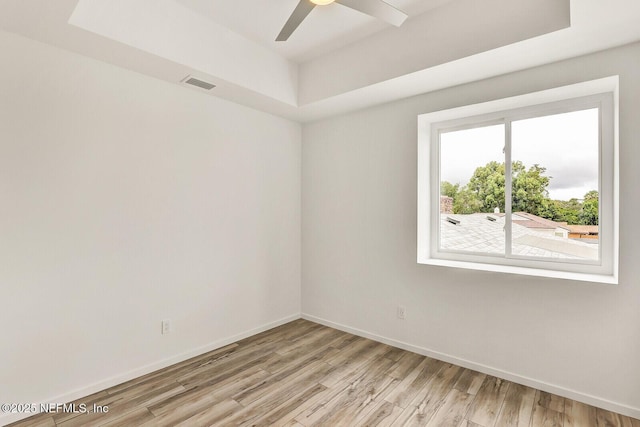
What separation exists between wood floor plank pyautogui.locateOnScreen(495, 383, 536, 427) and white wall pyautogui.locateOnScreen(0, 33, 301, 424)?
230cm

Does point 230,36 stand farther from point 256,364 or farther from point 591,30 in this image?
point 256,364

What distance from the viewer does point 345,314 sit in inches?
141

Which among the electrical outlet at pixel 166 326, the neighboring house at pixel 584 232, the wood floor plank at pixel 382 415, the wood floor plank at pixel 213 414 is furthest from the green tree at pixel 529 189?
the electrical outlet at pixel 166 326

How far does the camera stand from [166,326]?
8.99ft

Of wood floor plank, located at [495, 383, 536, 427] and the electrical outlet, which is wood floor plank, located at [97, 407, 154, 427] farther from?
wood floor plank, located at [495, 383, 536, 427]

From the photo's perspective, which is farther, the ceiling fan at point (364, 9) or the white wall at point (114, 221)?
the white wall at point (114, 221)

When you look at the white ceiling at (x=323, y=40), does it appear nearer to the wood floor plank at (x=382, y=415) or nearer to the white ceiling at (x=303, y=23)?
the white ceiling at (x=303, y=23)

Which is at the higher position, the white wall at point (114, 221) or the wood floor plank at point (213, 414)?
the white wall at point (114, 221)

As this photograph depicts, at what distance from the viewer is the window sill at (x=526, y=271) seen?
7.30 ft

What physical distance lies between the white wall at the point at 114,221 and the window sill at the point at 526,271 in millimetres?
1865

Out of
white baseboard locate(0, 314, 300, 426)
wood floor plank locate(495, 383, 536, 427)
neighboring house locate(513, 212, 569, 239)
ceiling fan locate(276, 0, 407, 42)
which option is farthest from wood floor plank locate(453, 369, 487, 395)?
ceiling fan locate(276, 0, 407, 42)

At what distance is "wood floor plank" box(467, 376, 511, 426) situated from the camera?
6.81ft

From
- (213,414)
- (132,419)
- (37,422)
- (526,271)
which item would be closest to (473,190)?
(526,271)

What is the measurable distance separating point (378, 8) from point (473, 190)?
1.87 m
